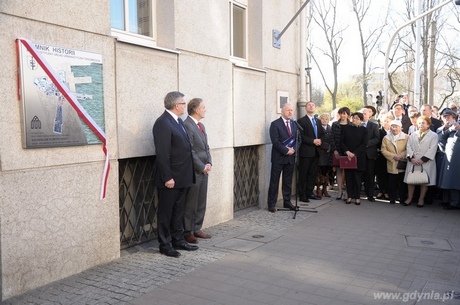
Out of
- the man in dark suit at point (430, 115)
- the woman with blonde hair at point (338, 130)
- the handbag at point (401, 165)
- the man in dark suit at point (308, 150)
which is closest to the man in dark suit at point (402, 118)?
the man in dark suit at point (430, 115)

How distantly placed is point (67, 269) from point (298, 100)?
702cm

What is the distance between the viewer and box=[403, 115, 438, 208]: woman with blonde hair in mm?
9000

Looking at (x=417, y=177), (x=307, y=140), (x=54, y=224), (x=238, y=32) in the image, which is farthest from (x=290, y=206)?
(x=54, y=224)

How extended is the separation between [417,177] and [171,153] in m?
5.77

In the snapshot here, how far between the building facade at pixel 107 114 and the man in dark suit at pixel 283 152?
47cm

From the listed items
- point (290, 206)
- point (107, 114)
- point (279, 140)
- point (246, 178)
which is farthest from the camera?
point (246, 178)

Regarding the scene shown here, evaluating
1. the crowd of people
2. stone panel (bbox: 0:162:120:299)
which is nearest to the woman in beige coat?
the crowd of people

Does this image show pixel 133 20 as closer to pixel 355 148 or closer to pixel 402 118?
pixel 355 148

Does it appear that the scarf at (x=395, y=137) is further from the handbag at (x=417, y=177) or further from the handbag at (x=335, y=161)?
the handbag at (x=335, y=161)

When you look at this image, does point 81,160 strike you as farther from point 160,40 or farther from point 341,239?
point 341,239

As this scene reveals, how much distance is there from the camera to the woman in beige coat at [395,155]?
9367 millimetres

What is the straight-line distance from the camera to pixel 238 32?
29.3 ft

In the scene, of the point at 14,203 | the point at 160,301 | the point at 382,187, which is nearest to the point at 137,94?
the point at 14,203

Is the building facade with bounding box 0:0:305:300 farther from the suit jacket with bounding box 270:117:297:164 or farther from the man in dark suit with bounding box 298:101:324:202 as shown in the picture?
the man in dark suit with bounding box 298:101:324:202
